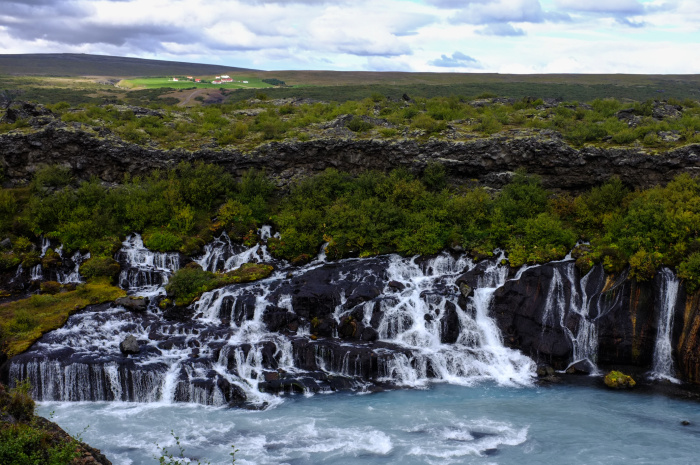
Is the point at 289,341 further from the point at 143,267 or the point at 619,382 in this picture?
the point at 619,382

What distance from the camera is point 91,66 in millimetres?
157625

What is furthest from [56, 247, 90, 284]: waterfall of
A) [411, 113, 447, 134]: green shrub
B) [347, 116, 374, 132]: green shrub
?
[411, 113, 447, 134]: green shrub

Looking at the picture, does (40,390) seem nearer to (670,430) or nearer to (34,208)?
(34,208)

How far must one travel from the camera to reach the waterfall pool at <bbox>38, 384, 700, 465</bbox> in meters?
18.0

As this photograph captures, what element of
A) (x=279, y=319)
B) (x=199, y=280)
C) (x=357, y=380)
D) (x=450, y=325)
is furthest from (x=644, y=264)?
(x=199, y=280)

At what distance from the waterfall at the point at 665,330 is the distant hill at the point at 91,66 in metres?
147

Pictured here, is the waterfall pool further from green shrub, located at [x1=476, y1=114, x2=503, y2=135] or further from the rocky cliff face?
green shrub, located at [x1=476, y1=114, x2=503, y2=135]

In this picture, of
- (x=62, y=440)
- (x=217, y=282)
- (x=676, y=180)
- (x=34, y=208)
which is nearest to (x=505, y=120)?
(x=676, y=180)

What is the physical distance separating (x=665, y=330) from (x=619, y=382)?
3.60 metres

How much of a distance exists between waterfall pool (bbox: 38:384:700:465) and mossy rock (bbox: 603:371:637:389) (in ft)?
2.03

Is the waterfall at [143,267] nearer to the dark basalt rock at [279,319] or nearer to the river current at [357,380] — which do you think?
the river current at [357,380]

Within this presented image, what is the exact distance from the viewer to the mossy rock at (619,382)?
22.7 m

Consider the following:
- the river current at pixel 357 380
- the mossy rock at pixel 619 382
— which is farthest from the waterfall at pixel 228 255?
the mossy rock at pixel 619 382

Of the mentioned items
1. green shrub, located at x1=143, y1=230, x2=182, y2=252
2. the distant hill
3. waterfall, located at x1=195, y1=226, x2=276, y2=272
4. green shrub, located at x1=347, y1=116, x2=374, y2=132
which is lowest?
waterfall, located at x1=195, y1=226, x2=276, y2=272
